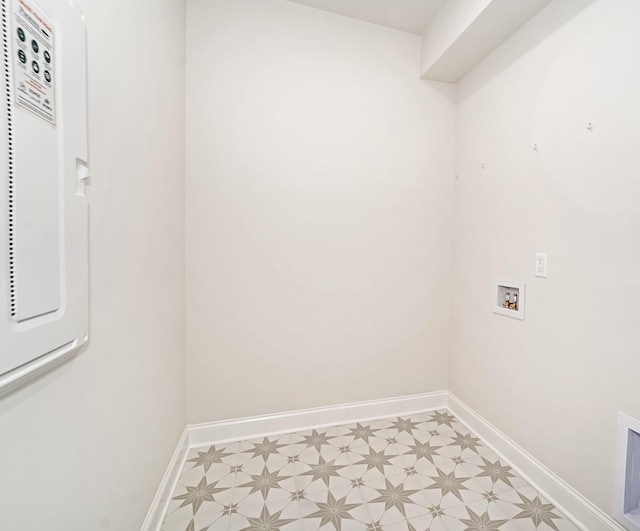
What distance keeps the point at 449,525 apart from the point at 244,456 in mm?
1158

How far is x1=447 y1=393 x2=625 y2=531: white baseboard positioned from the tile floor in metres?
0.05

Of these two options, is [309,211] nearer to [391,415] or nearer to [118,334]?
[118,334]

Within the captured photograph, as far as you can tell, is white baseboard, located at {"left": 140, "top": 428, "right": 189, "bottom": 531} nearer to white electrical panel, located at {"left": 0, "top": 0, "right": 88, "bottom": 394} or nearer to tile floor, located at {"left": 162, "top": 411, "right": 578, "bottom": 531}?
tile floor, located at {"left": 162, "top": 411, "right": 578, "bottom": 531}

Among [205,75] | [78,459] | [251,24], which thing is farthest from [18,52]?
[251,24]

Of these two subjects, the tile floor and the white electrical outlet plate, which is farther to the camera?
the white electrical outlet plate

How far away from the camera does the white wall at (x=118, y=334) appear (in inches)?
25.6

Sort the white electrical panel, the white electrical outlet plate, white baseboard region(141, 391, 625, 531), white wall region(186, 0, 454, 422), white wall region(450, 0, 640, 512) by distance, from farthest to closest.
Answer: white wall region(186, 0, 454, 422), the white electrical outlet plate, white baseboard region(141, 391, 625, 531), white wall region(450, 0, 640, 512), the white electrical panel

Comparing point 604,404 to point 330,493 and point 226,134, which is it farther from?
point 226,134

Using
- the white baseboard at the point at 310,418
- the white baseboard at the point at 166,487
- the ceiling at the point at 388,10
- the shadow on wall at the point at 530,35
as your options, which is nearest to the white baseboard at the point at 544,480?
the white baseboard at the point at 310,418

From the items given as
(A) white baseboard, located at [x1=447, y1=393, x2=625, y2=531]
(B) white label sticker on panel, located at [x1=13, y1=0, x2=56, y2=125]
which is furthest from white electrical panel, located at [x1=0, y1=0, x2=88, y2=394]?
(A) white baseboard, located at [x1=447, y1=393, x2=625, y2=531]

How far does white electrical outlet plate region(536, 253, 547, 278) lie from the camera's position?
1.53m

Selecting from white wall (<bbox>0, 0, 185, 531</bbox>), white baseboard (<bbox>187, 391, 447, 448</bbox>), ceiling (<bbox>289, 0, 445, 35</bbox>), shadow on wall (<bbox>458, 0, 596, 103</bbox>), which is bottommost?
white baseboard (<bbox>187, 391, 447, 448</bbox>)

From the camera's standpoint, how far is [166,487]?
141cm

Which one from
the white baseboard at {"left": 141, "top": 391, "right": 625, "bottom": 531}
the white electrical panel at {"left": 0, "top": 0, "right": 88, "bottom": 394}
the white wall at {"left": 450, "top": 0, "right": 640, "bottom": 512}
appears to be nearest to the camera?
the white electrical panel at {"left": 0, "top": 0, "right": 88, "bottom": 394}
